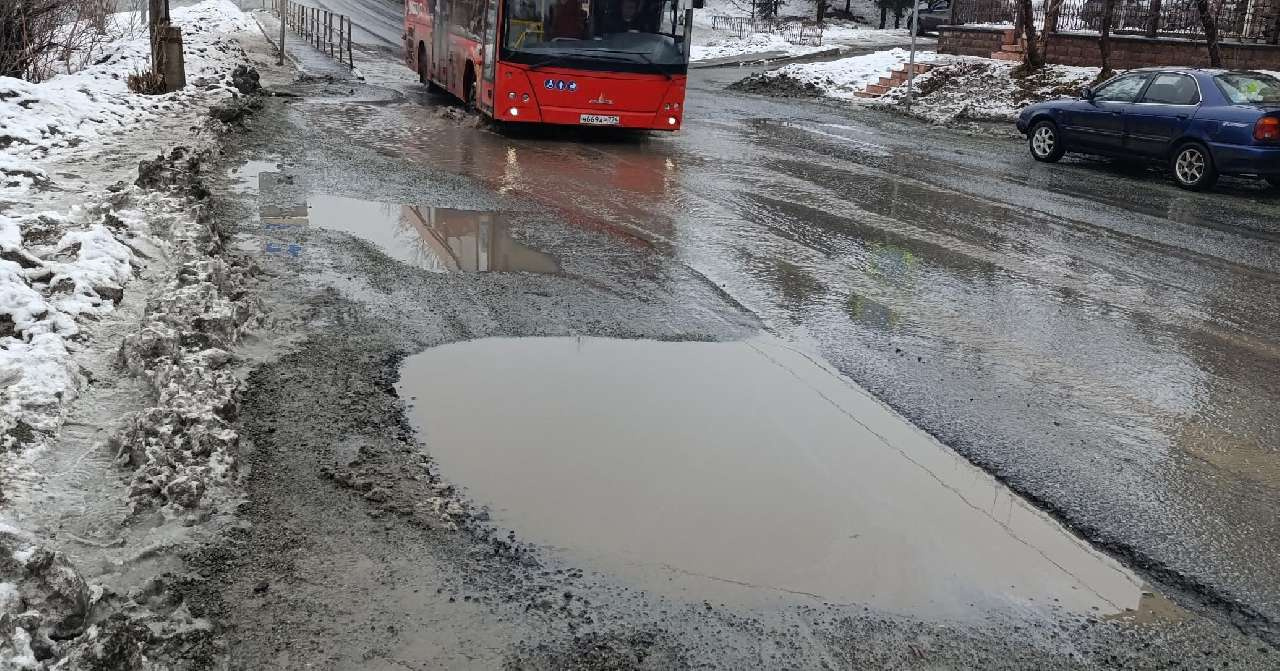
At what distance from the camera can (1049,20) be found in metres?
28.7

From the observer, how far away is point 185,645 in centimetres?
335

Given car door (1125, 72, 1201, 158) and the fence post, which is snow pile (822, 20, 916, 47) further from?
car door (1125, 72, 1201, 158)

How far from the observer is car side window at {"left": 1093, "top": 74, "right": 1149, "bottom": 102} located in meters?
16.8

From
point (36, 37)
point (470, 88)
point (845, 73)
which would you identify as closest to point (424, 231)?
point (470, 88)

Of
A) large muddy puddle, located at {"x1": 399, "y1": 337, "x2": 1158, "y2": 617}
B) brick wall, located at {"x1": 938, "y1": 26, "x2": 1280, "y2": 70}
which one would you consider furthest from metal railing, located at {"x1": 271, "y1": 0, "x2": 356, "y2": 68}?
large muddy puddle, located at {"x1": 399, "y1": 337, "x2": 1158, "y2": 617}

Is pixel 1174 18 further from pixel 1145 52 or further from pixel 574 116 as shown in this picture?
pixel 574 116

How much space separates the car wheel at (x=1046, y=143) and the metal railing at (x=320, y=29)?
18.0 m

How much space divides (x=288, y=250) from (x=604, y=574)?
210 inches

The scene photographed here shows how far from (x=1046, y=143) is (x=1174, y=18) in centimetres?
1188

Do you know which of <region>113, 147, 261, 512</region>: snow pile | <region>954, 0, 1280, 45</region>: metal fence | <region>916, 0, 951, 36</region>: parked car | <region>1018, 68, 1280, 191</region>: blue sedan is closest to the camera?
<region>113, 147, 261, 512</region>: snow pile

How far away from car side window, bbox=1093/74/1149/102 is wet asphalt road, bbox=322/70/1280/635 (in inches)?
43.9

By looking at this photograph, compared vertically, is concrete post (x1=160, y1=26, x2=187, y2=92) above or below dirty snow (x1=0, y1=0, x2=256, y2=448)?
above

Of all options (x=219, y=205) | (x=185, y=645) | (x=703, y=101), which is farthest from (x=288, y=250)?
(x=703, y=101)

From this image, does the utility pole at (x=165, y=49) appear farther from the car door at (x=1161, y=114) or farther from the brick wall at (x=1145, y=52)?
the brick wall at (x=1145, y=52)
